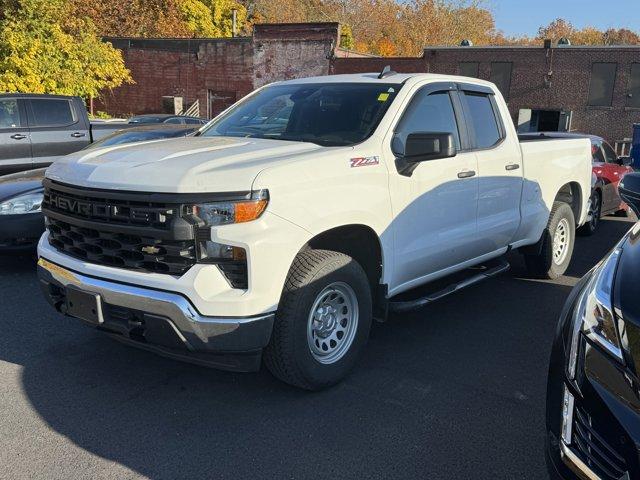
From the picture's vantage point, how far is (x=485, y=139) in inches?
204

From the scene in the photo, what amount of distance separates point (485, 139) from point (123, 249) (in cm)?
323

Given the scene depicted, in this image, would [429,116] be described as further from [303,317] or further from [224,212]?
[224,212]

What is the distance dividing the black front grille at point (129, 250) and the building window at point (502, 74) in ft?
92.2

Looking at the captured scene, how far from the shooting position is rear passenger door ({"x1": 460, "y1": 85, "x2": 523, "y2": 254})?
500 cm

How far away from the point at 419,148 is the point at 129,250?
76.5 inches

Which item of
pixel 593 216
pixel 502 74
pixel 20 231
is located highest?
pixel 502 74

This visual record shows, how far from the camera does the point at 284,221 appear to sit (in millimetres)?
3283

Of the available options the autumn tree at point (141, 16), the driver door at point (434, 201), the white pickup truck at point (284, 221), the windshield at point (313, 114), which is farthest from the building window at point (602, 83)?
the windshield at point (313, 114)

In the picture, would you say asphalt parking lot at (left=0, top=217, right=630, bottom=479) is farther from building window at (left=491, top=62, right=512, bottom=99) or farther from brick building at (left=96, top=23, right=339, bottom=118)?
brick building at (left=96, top=23, right=339, bottom=118)

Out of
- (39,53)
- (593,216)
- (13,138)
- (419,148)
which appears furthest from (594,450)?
(39,53)

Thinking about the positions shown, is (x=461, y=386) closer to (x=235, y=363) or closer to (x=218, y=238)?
(x=235, y=363)

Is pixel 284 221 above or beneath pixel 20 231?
above

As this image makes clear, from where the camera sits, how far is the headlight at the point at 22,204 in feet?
19.6

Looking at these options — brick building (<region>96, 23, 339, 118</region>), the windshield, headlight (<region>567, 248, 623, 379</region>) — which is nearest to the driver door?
the windshield
